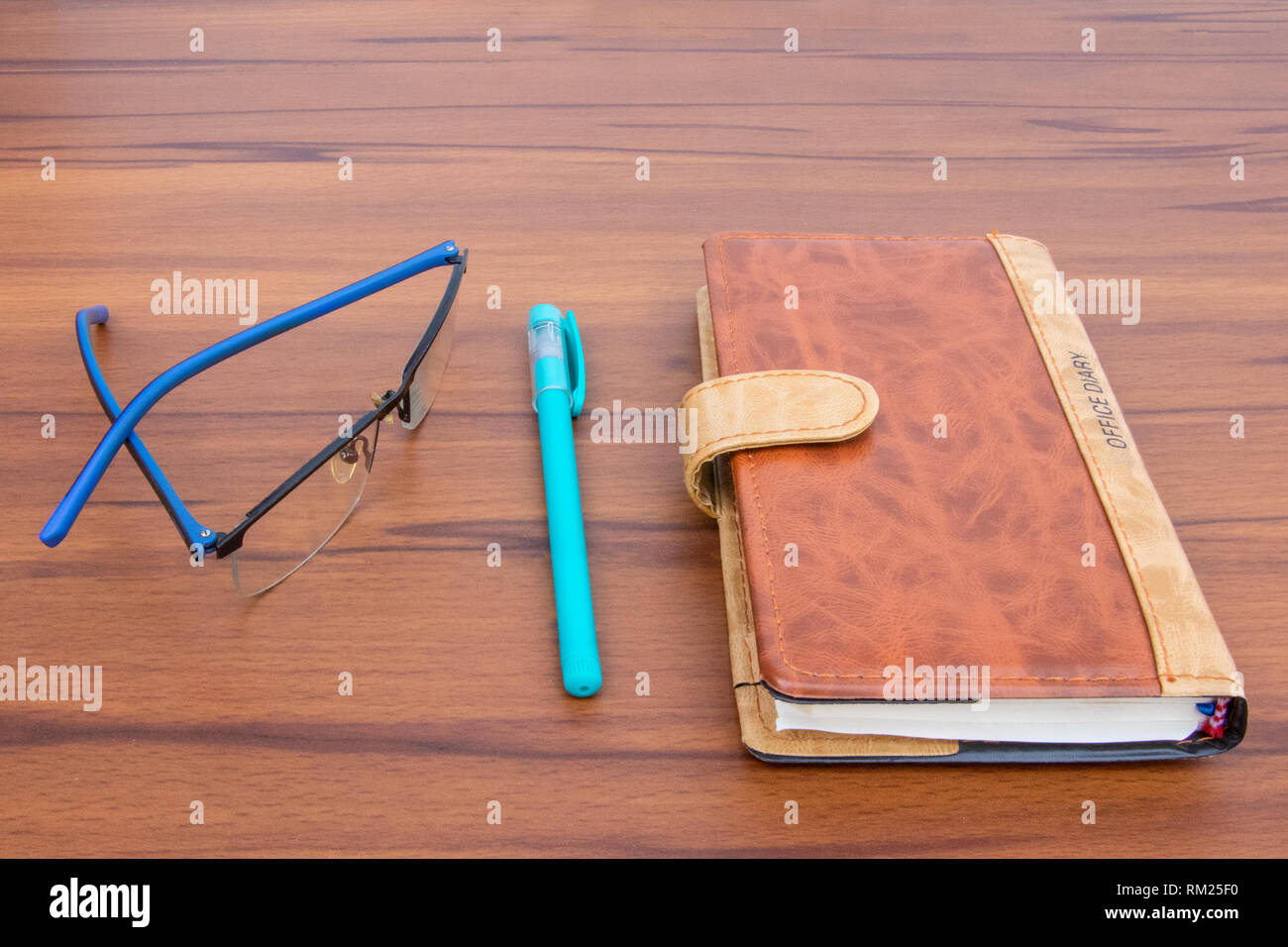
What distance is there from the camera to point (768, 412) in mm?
655

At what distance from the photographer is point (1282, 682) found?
641mm

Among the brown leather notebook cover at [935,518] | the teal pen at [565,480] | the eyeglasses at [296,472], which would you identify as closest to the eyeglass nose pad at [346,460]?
the eyeglasses at [296,472]

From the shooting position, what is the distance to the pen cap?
744mm

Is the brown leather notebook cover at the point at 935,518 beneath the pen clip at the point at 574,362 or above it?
beneath

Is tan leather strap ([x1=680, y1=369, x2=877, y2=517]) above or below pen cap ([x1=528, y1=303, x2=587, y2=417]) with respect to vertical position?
below

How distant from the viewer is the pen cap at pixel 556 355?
0.74m

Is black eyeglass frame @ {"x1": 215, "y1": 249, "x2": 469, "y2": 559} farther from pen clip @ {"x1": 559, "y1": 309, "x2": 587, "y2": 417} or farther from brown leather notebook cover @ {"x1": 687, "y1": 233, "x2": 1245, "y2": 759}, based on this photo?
brown leather notebook cover @ {"x1": 687, "y1": 233, "x2": 1245, "y2": 759}

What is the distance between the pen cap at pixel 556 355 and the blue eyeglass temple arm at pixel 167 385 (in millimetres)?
86

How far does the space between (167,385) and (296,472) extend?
10cm

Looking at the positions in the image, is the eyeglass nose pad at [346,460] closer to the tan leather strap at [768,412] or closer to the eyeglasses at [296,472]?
the eyeglasses at [296,472]

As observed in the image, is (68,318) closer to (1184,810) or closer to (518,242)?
(518,242)

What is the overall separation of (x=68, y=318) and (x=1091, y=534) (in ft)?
2.59

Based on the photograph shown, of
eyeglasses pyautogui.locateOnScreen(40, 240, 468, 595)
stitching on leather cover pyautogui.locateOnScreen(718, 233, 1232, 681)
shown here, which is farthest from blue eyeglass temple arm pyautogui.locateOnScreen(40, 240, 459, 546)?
stitching on leather cover pyautogui.locateOnScreen(718, 233, 1232, 681)

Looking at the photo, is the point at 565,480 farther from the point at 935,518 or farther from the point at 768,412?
the point at 935,518
